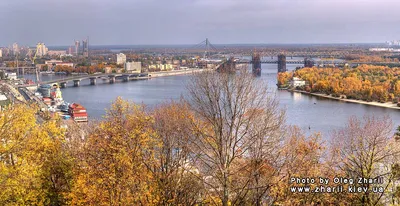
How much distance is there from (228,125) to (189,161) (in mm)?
404

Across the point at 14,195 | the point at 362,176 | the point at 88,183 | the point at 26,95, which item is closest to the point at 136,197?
the point at 88,183

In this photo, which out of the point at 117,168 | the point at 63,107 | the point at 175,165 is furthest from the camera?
the point at 63,107

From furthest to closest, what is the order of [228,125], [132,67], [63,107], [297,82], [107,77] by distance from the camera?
[132,67]
[107,77]
[297,82]
[63,107]
[228,125]

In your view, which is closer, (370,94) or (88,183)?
(88,183)

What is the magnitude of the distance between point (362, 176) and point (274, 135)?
431 millimetres

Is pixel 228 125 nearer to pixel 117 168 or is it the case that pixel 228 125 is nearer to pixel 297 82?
pixel 117 168

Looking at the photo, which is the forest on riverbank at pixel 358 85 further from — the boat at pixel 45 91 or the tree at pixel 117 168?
the tree at pixel 117 168

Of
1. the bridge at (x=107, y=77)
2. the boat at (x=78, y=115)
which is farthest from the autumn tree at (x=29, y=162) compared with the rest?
the bridge at (x=107, y=77)

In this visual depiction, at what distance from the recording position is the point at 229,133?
1.91 metres

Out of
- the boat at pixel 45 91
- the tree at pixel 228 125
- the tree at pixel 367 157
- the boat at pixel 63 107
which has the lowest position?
the boat at pixel 63 107

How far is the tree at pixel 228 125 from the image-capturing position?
189 centimetres

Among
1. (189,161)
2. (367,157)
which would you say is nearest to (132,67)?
(189,161)

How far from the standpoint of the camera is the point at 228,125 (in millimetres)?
1933

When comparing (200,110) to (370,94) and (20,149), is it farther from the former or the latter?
(370,94)
